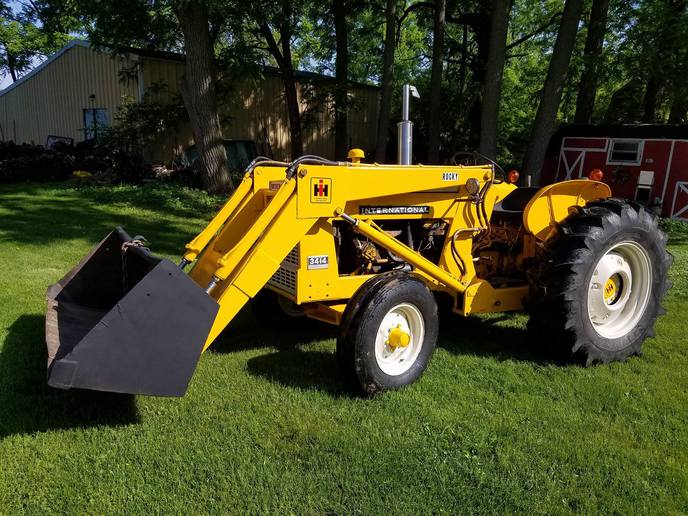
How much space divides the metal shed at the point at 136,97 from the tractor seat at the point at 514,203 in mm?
10163

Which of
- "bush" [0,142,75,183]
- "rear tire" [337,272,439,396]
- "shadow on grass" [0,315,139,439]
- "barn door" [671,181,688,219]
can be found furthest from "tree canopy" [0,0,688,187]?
"shadow on grass" [0,315,139,439]

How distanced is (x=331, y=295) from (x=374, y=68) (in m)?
27.9

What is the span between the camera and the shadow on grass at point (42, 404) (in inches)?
124

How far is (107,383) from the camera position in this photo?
107 inches

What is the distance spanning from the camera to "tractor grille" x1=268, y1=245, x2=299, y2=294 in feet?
12.5

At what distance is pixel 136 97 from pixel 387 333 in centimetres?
1477

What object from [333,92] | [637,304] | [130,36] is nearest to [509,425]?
[637,304]

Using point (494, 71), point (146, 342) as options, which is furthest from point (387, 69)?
point (146, 342)

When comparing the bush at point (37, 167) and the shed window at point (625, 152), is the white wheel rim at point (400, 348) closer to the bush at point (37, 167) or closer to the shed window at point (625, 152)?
the shed window at point (625, 152)

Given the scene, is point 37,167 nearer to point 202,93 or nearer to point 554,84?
point 202,93

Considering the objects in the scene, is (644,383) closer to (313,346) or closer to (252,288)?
(313,346)

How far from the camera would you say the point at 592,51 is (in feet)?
42.7

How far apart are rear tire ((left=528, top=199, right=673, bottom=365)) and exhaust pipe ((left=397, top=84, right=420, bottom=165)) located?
1.32 m

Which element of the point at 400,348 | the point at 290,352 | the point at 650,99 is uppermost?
the point at 650,99
